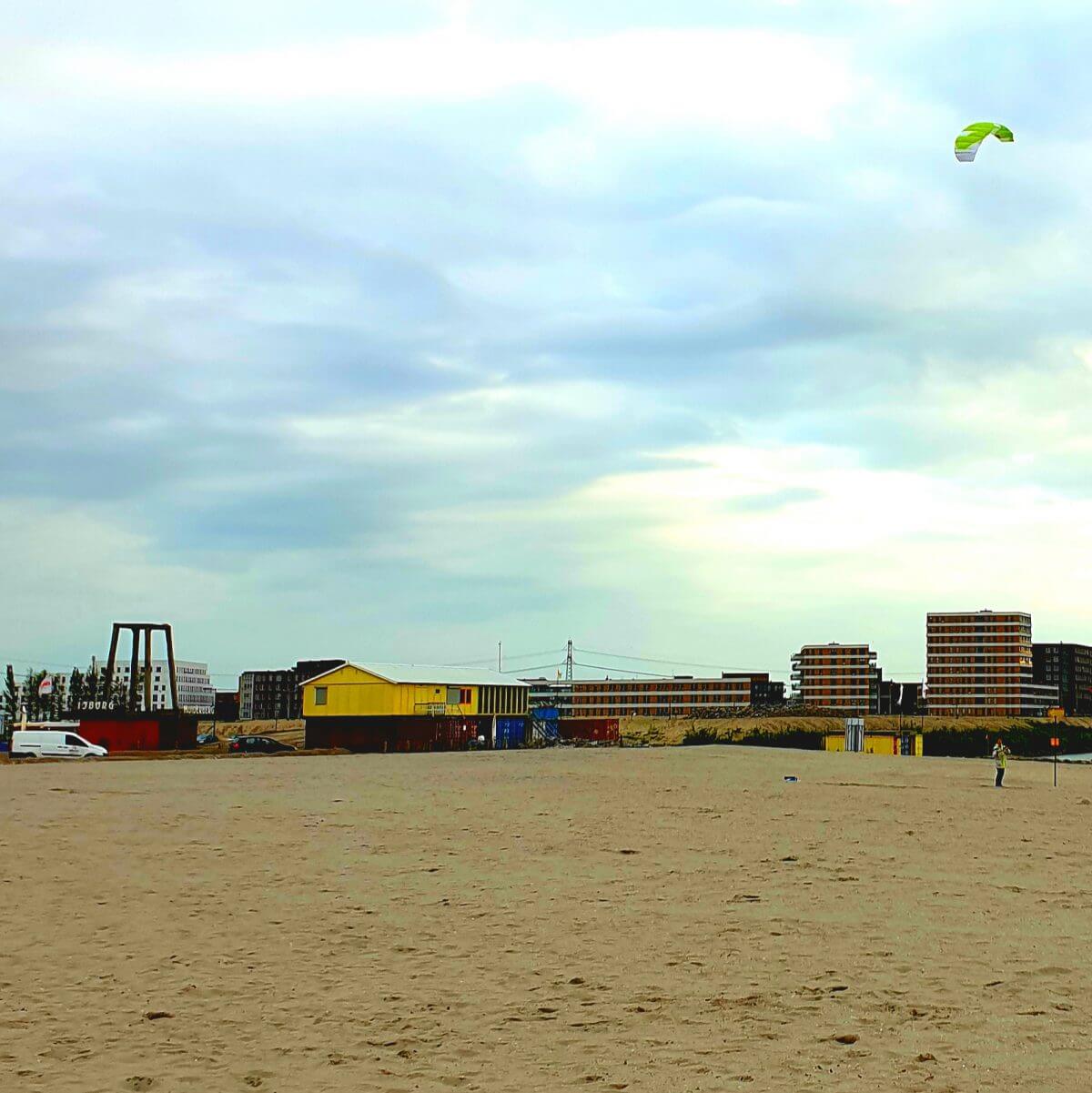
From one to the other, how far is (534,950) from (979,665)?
174m

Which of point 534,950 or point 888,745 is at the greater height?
point 534,950

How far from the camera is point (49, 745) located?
49938mm

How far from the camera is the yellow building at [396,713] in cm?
6888

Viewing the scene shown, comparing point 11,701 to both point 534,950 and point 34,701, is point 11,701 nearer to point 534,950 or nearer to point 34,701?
point 34,701

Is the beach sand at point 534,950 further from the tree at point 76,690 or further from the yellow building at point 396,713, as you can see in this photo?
the tree at point 76,690

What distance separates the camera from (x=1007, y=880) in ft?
56.9

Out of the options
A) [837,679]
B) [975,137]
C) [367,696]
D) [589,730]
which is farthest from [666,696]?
[975,137]

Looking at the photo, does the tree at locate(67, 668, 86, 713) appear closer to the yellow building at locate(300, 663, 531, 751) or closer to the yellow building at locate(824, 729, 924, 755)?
the yellow building at locate(300, 663, 531, 751)

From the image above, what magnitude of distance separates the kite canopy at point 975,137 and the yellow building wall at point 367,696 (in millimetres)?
48948

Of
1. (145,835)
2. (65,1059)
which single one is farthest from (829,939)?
(145,835)

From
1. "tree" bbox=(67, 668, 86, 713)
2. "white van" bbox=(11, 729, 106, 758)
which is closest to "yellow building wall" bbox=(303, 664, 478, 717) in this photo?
"white van" bbox=(11, 729, 106, 758)

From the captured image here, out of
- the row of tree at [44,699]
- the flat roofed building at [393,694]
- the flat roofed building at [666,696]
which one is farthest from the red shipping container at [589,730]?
the flat roofed building at [666,696]

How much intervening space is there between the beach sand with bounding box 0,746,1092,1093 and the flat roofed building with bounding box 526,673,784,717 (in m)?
152

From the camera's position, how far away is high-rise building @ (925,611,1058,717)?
563ft
